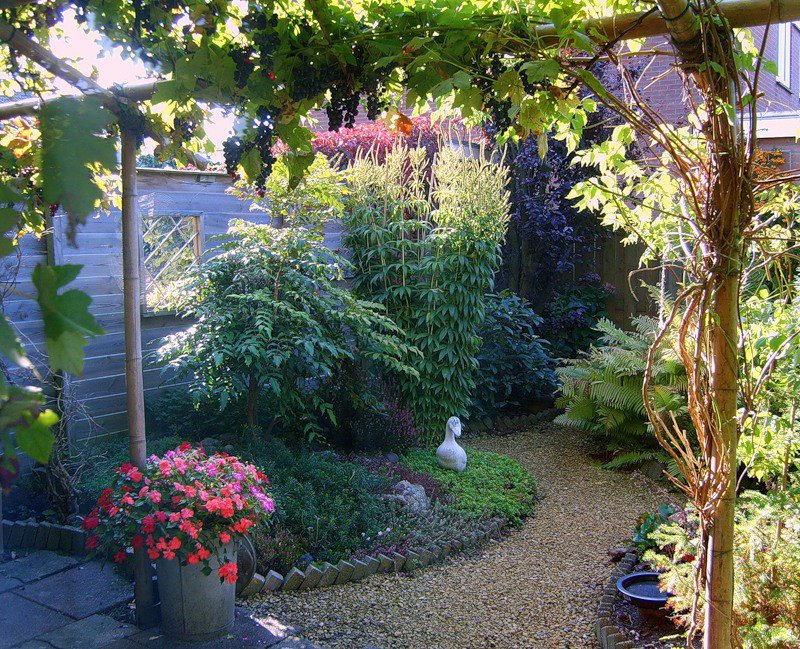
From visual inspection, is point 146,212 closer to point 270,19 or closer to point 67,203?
point 270,19

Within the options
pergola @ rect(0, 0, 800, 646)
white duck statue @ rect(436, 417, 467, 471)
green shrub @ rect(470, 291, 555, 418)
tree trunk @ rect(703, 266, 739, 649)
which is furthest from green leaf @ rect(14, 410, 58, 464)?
green shrub @ rect(470, 291, 555, 418)

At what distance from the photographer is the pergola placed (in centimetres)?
174

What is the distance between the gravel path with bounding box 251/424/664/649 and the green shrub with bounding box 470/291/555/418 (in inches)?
66.6

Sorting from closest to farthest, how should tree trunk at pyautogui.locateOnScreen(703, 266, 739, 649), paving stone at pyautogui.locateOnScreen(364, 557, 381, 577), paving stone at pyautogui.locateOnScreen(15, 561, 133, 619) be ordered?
1. tree trunk at pyautogui.locateOnScreen(703, 266, 739, 649)
2. paving stone at pyautogui.locateOnScreen(15, 561, 133, 619)
3. paving stone at pyautogui.locateOnScreen(364, 557, 381, 577)

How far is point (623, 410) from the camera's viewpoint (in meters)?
5.68

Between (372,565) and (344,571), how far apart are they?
184 millimetres

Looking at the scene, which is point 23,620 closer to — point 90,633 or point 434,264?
point 90,633

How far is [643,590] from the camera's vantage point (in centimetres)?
331

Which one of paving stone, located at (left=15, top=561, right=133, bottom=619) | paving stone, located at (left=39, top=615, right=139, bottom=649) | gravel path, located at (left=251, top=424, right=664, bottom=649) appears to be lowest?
gravel path, located at (left=251, top=424, right=664, bottom=649)

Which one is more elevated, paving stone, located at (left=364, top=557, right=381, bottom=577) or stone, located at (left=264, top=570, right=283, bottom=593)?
stone, located at (left=264, top=570, right=283, bottom=593)

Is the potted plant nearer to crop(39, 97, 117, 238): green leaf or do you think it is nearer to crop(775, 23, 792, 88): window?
crop(39, 97, 117, 238): green leaf

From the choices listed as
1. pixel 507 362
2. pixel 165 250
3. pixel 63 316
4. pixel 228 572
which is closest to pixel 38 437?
pixel 63 316

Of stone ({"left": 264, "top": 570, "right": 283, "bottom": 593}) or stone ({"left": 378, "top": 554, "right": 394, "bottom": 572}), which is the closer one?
stone ({"left": 264, "top": 570, "right": 283, "bottom": 593})

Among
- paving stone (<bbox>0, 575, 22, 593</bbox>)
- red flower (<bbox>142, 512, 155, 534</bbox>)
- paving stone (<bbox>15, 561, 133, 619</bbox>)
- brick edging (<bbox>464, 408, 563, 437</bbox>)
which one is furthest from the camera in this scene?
brick edging (<bbox>464, 408, 563, 437</bbox>)
